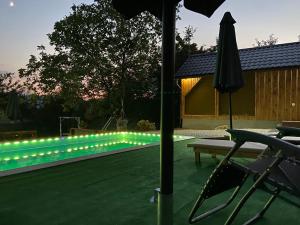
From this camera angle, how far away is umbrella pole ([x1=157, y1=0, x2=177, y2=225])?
1715 mm

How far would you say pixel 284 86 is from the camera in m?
11.9

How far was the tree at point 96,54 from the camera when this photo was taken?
1447cm

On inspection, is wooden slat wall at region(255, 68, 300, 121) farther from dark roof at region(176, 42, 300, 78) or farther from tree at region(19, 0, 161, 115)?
tree at region(19, 0, 161, 115)

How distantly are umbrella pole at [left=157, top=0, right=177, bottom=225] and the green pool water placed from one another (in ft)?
14.4

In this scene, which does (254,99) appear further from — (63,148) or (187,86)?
(63,148)

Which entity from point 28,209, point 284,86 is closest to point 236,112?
point 284,86

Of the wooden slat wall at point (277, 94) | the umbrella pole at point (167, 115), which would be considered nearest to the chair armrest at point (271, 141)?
the umbrella pole at point (167, 115)

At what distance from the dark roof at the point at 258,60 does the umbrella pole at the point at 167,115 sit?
36.8 feet

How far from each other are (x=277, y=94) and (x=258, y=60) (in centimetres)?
178

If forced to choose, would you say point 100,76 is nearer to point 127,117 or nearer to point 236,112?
point 127,117

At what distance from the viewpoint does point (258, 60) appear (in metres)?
12.9

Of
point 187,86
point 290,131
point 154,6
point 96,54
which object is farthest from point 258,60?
point 154,6

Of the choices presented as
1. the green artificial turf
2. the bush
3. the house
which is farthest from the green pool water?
the house

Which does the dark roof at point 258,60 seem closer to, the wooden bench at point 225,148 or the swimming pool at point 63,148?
the swimming pool at point 63,148
